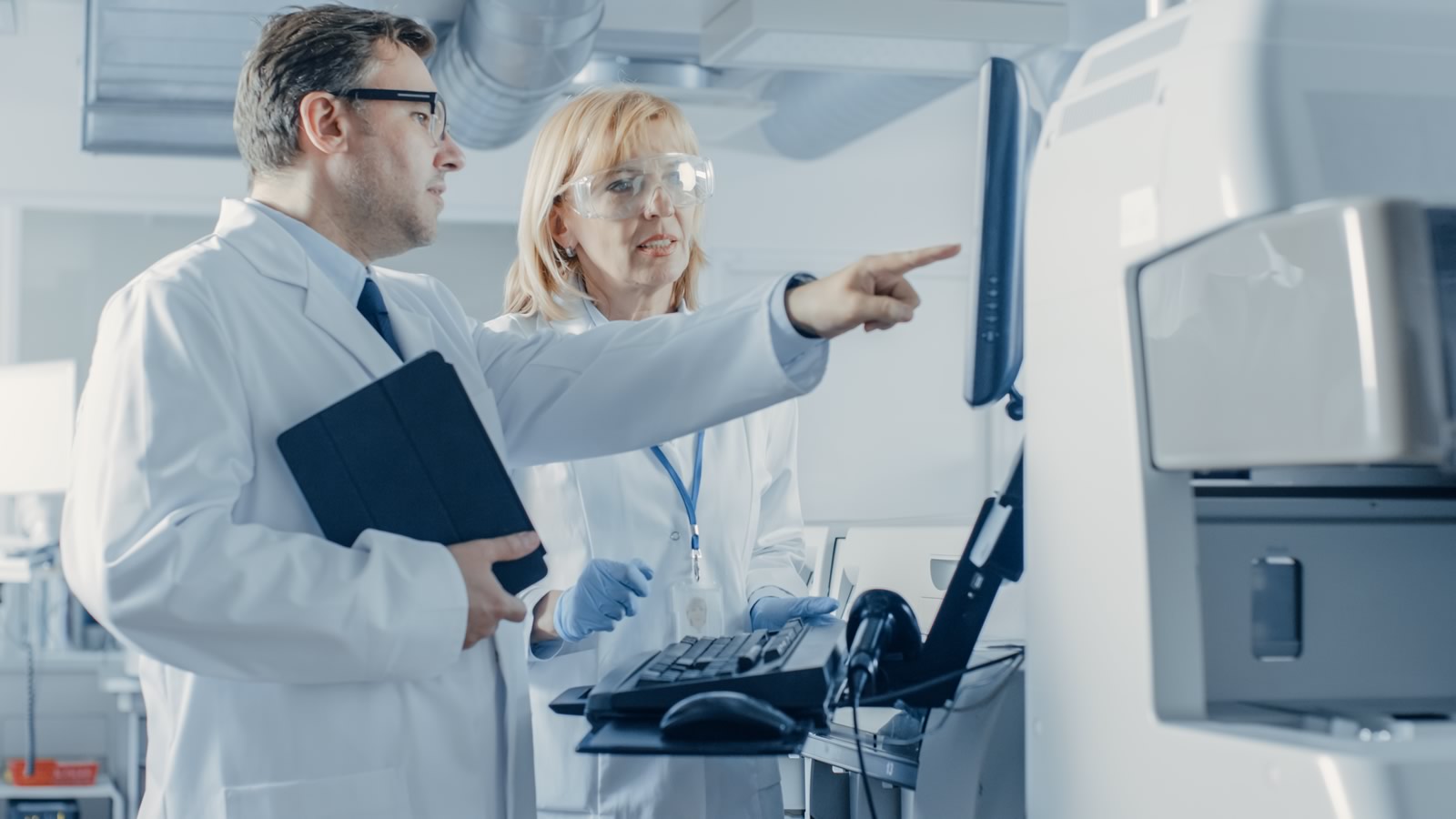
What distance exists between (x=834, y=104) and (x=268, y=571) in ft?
14.1

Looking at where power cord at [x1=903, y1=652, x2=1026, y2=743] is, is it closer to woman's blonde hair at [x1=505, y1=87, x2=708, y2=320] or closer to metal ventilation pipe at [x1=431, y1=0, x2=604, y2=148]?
woman's blonde hair at [x1=505, y1=87, x2=708, y2=320]

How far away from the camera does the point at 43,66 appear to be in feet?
17.7

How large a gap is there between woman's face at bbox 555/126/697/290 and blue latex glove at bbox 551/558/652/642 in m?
0.46

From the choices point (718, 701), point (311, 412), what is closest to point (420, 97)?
point (311, 412)

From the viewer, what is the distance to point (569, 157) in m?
1.79

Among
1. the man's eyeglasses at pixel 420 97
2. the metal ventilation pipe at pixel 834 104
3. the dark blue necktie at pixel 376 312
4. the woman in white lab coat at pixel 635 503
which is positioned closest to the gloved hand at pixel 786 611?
the woman in white lab coat at pixel 635 503

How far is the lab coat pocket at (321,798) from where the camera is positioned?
3.82 ft

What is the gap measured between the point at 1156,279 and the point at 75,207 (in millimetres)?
5460

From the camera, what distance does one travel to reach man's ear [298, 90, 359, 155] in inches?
54.0

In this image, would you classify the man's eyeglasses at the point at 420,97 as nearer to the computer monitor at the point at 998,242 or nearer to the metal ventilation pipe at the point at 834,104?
the computer monitor at the point at 998,242

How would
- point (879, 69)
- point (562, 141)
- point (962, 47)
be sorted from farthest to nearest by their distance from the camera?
1. point (879, 69)
2. point (962, 47)
3. point (562, 141)

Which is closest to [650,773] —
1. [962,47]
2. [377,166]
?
[377,166]

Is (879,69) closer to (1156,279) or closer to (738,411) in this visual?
(738,411)

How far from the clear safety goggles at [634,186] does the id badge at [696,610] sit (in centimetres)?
50
